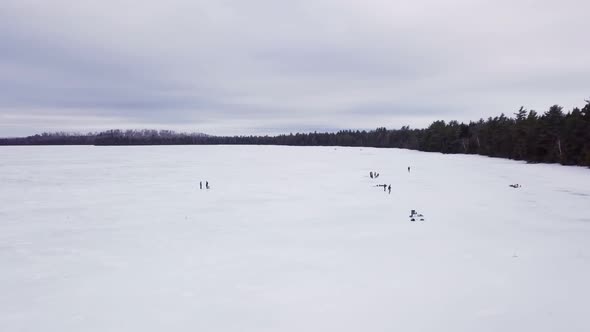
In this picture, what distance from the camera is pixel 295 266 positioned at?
10.2 m

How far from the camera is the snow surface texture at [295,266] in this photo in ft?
23.8

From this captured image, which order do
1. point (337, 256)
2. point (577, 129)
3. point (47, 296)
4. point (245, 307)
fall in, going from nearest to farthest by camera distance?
Answer: point (245, 307) → point (47, 296) → point (337, 256) → point (577, 129)

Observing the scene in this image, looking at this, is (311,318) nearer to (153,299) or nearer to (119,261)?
(153,299)

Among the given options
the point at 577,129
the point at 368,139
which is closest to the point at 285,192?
the point at 577,129

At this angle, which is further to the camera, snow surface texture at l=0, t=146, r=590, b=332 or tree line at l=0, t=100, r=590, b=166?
tree line at l=0, t=100, r=590, b=166

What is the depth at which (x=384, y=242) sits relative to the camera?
1259 centimetres

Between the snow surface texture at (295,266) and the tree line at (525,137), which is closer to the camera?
the snow surface texture at (295,266)

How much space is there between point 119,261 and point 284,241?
5108 mm

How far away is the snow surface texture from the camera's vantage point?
7246 millimetres

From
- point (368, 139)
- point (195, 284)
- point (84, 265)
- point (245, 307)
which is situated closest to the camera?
point (245, 307)

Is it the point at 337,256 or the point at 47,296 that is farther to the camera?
the point at 337,256

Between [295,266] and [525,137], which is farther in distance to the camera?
[525,137]

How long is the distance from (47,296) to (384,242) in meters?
9.49

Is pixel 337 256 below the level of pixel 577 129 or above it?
below
